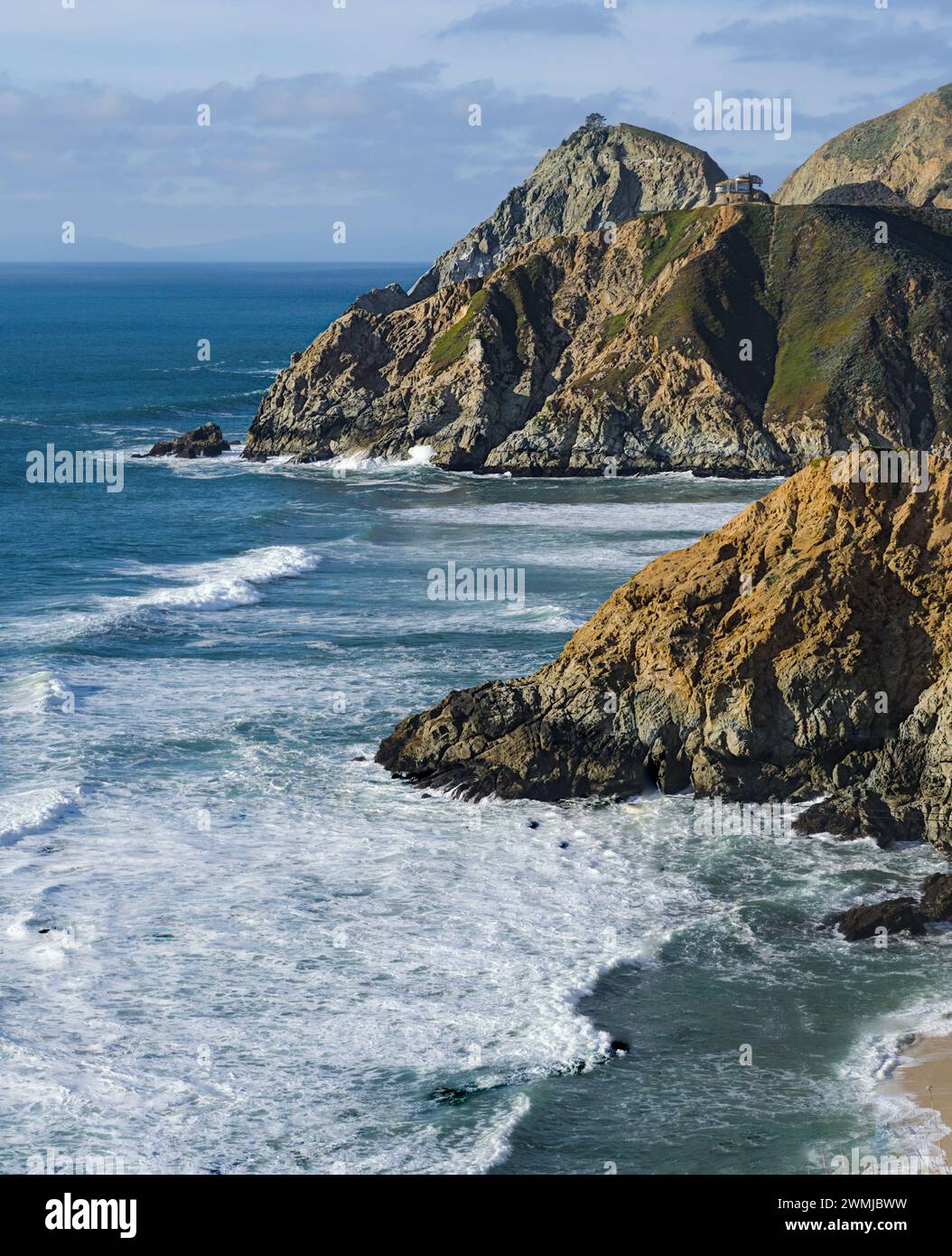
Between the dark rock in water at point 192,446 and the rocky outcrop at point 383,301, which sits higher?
the rocky outcrop at point 383,301

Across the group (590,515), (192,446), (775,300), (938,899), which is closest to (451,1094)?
(938,899)

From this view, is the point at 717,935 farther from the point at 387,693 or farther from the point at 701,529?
the point at 701,529

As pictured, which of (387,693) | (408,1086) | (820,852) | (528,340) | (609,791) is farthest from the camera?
(528,340)

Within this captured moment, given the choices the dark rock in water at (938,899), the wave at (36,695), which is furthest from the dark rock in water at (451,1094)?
the wave at (36,695)

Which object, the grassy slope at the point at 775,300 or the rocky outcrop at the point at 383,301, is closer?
the grassy slope at the point at 775,300

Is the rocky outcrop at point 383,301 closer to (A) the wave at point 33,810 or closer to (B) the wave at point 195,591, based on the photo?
(B) the wave at point 195,591

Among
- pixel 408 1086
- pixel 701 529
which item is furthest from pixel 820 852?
pixel 701 529
